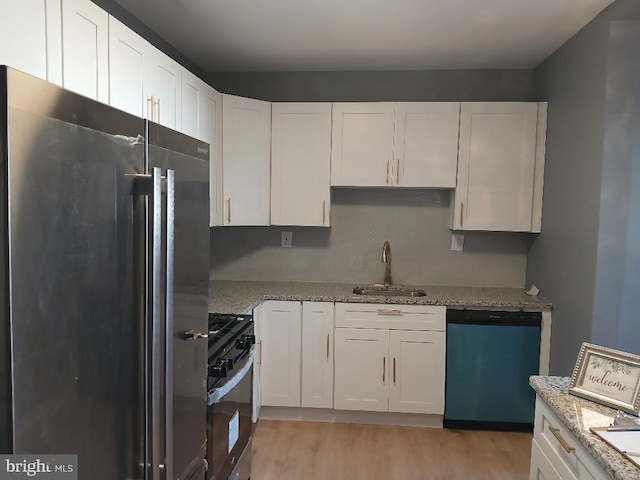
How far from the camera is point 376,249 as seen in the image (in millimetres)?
3688

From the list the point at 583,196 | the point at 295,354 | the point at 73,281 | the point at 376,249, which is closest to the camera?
the point at 73,281

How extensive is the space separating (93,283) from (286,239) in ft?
9.21

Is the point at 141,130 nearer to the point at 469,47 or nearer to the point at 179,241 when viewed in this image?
the point at 179,241

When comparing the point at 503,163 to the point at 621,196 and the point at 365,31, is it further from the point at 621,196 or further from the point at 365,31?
the point at 365,31

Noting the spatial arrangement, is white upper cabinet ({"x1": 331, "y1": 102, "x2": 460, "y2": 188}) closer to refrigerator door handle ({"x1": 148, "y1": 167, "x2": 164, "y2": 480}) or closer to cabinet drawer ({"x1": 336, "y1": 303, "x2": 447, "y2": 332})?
cabinet drawer ({"x1": 336, "y1": 303, "x2": 447, "y2": 332})

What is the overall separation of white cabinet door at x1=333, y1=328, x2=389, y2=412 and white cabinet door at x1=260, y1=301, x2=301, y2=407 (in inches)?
11.0

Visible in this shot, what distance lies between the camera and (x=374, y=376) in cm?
319

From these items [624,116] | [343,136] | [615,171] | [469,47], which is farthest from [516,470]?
[469,47]

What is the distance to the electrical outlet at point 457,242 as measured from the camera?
3621 mm

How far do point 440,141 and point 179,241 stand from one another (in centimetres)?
246

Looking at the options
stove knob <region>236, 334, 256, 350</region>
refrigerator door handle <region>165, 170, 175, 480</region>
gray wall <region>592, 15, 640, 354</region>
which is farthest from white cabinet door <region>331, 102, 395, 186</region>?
refrigerator door handle <region>165, 170, 175, 480</region>

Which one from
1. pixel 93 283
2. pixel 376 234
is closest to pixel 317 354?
pixel 376 234

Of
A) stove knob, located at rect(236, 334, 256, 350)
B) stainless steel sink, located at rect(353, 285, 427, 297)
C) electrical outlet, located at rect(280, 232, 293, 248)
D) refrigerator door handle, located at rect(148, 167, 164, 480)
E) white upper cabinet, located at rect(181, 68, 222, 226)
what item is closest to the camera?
refrigerator door handle, located at rect(148, 167, 164, 480)

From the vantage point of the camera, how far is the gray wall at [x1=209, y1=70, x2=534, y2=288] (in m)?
3.54
